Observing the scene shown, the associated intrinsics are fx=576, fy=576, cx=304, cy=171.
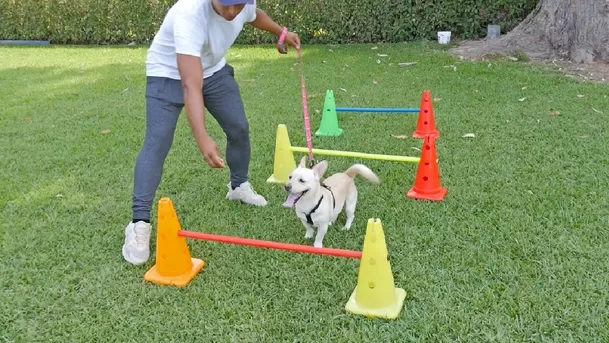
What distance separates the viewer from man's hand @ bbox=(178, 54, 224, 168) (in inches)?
103

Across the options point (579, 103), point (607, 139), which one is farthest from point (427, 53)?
point (607, 139)

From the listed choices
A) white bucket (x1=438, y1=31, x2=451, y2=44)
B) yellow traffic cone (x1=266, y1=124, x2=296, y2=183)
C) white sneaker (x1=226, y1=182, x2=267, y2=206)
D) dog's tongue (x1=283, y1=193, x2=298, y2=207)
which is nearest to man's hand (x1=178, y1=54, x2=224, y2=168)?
dog's tongue (x1=283, y1=193, x2=298, y2=207)

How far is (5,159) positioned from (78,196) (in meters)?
1.28

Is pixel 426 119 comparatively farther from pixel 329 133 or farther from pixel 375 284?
pixel 375 284

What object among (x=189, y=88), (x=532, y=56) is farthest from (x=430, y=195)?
(x=532, y=56)

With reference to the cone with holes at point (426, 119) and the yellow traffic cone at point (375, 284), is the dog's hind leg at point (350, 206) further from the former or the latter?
the cone with holes at point (426, 119)

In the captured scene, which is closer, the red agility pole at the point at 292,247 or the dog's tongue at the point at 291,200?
the red agility pole at the point at 292,247

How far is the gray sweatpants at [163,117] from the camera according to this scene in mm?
3129

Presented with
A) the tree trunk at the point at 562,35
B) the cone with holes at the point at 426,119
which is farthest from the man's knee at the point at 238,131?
the tree trunk at the point at 562,35

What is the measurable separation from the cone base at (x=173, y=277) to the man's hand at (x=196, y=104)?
0.69m

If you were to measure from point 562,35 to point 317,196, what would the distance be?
20.4 feet

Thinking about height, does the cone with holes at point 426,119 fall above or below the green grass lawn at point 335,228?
above

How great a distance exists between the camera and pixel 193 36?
8.88 feet

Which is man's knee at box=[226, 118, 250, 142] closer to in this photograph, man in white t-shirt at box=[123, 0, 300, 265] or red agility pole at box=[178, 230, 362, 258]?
man in white t-shirt at box=[123, 0, 300, 265]
